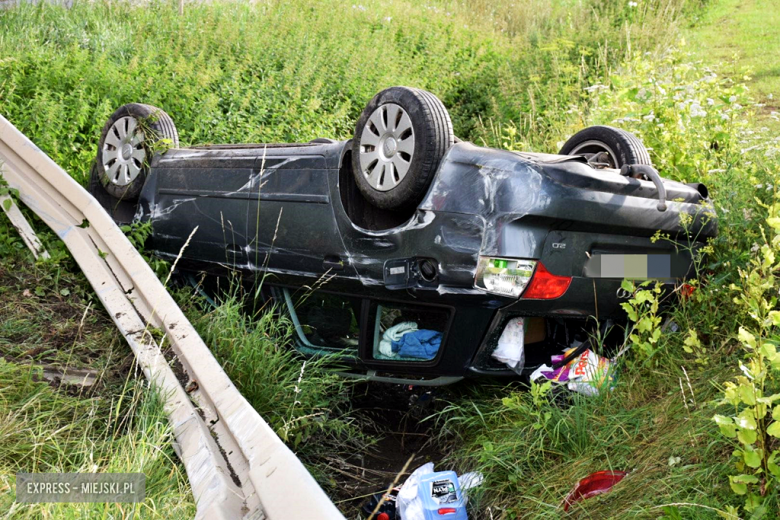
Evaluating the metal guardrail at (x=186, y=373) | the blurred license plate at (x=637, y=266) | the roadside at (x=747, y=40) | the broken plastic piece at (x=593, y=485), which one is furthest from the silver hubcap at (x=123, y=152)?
the roadside at (x=747, y=40)

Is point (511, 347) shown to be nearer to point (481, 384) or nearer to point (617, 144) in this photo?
point (481, 384)

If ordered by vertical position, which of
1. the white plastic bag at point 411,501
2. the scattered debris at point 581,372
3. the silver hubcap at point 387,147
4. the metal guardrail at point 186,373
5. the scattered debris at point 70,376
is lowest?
the white plastic bag at point 411,501

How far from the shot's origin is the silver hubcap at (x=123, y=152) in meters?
5.68

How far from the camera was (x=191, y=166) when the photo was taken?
5141 mm

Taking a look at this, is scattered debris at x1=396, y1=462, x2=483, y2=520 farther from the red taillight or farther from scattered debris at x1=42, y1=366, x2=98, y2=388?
scattered debris at x1=42, y1=366, x2=98, y2=388

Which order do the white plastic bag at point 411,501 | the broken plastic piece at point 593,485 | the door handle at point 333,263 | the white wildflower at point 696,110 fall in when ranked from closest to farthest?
the broken plastic piece at point 593,485 < the white plastic bag at point 411,501 < the door handle at point 333,263 < the white wildflower at point 696,110

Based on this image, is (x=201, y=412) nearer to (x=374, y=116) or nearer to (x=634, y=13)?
(x=374, y=116)

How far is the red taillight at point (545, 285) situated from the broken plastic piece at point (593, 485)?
84 centimetres

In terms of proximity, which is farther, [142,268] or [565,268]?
[142,268]

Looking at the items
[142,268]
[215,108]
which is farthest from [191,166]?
[215,108]

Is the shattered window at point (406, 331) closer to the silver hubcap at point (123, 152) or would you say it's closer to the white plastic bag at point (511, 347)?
the white plastic bag at point (511, 347)

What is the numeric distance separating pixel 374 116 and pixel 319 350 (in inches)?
54.3

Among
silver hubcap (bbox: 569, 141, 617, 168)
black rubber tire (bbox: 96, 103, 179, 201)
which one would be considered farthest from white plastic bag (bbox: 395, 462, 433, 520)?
black rubber tire (bbox: 96, 103, 179, 201)

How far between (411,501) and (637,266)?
1.64m
